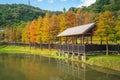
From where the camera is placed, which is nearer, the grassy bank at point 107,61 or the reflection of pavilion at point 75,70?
the reflection of pavilion at point 75,70

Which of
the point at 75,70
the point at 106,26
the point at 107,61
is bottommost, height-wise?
the point at 75,70

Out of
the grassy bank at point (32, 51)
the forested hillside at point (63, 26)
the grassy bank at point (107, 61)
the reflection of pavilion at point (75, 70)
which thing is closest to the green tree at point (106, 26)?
the forested hillside at point (63, 26)

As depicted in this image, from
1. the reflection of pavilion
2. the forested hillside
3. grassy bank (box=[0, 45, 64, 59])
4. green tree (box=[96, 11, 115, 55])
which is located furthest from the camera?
grassy bank (box=[0, 45, 64, 59])

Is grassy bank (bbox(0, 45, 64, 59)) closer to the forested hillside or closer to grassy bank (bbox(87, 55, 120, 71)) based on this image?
the forested hillside

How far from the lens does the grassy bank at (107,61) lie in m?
29.3

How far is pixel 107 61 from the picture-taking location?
31141 millimetres

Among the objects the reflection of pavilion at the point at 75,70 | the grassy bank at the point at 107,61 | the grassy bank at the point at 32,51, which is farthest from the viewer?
the grassy bank at the point at 32,51

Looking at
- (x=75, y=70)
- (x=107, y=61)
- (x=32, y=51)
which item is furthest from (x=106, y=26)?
(x=32, y=51)

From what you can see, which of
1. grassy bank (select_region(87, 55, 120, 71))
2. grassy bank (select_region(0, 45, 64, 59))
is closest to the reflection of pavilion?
grassy bank (select_region(87, 55, 120, 71))

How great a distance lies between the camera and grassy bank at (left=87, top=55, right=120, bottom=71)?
29297mm

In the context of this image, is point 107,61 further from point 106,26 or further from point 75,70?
point 106,26

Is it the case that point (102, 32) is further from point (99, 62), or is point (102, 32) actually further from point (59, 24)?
point (59, 24)

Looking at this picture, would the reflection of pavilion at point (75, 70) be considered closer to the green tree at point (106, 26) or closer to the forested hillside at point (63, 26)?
the green tree at point (106, 26)

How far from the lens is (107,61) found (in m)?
31.1
